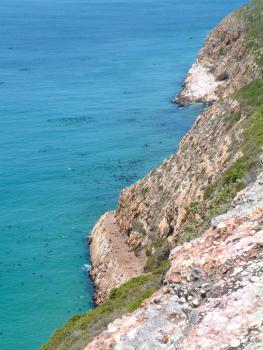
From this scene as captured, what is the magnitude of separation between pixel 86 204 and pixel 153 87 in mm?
50160

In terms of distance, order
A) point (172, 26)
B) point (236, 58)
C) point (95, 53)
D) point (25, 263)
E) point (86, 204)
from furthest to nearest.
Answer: point (172, 26) → point (95, 53) → point (236, 58) → point (86, 204) → point (25, 263)

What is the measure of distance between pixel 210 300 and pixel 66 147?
6078 centimetres

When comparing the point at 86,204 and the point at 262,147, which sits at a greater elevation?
the point at 262,147

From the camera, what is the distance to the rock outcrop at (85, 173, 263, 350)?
13.7 metres

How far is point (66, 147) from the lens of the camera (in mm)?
74438

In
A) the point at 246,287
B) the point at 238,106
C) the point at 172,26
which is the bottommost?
the point at 172,26

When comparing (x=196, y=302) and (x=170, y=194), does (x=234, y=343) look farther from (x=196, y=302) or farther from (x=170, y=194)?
(x=170, y=194)

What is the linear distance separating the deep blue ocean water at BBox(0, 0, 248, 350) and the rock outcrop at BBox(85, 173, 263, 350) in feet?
72.6

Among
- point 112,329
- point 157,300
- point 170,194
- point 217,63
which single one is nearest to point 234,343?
point 157,300

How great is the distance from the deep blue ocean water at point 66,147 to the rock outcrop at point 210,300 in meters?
22.1

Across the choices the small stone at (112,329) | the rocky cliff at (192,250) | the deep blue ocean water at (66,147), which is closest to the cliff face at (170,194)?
the rocky cliff at (192,250)

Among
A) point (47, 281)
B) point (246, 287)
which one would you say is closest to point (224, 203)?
point (246, 287)

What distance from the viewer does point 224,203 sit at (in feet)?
85.6

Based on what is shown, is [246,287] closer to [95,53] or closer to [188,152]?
[188,152]
